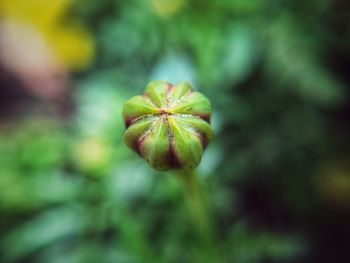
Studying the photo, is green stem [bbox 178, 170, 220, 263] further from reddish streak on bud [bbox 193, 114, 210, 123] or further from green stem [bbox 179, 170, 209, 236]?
reddish streak on bud [bbox 193, 114, 210, 123]

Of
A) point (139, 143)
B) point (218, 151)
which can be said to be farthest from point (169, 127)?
point (218, 151)

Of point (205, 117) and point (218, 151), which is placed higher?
point (218, 151)

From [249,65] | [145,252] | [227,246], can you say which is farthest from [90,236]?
[249,65]

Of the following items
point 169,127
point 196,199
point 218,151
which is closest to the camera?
point 169,127

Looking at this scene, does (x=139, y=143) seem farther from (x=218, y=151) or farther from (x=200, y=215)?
(x=218, y=151)

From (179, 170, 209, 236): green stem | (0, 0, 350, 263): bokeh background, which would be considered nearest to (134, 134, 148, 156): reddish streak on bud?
(179, 170, 209, 236): green stem

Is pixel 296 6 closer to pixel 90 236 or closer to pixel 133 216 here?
pixel 133 216
